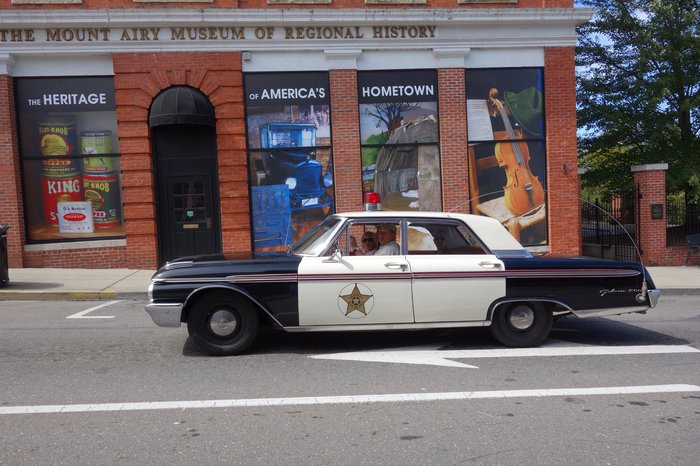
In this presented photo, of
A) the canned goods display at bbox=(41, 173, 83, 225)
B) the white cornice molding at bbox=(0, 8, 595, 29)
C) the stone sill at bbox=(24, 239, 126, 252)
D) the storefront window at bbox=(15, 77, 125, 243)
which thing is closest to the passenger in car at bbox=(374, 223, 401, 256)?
the white cornice molding at bbox=(0, 8, 595, 29)

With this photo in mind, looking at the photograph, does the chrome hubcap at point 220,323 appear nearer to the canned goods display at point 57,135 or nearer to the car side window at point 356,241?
the car side window at point 356,241

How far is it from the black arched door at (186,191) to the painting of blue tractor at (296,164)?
128 centimetres

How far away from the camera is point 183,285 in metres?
5.84

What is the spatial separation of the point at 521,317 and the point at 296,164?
8.42 metres

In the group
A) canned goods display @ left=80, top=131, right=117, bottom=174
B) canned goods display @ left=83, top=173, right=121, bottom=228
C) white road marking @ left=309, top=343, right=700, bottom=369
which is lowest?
white road marking @ left=309, top=343, right=700, bottom=369

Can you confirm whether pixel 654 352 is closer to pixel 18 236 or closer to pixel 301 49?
pixel 301 49

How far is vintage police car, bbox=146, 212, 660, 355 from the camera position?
5.89 m

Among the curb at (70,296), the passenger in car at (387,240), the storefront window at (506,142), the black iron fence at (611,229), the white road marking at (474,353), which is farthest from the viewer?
the black iron fence at (611,229)

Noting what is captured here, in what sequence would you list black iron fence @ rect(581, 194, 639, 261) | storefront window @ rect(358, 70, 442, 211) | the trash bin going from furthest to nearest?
1. black iron fence @ rect(581, 194, 639, 261)
2. storefront window @ rect(358, 70, 442, 211)
3. the trash bin

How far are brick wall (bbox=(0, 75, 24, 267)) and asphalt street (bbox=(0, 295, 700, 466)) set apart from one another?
252 inches

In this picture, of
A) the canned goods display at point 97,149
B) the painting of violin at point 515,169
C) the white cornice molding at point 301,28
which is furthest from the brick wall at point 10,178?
the painting of violin at point 515,169

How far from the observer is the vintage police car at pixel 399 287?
232 inches

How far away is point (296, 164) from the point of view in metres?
13.7

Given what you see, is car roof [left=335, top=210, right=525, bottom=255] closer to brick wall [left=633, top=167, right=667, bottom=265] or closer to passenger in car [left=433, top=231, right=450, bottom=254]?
passenger in car [left=433, top=231, right=450, bottom=254]
